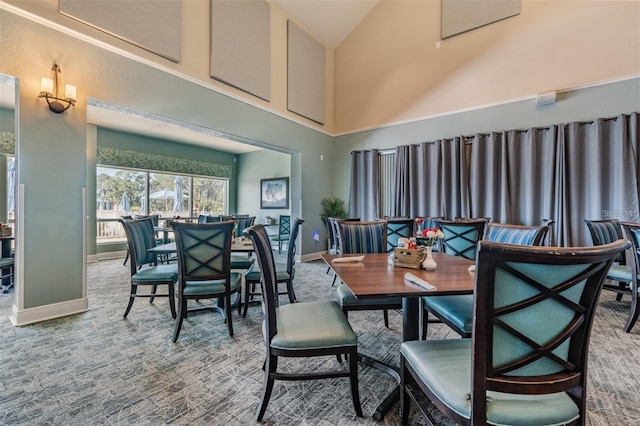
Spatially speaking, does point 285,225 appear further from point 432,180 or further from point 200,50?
point 200,50

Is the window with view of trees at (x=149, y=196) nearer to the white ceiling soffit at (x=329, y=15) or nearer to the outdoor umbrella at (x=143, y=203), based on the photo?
the outdoor umbrella at (x=143, y=203)

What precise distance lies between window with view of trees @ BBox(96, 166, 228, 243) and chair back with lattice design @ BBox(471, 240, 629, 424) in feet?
24.4

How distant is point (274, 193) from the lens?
7957 millimetres

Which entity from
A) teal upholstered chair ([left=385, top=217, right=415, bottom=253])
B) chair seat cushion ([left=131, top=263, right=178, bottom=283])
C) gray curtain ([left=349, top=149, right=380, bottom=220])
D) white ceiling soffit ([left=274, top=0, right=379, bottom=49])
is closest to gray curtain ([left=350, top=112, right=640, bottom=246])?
gray curtain ([left=349, top=149, right=380, bottom=220])

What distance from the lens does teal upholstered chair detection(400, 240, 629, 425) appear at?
812 millimetres

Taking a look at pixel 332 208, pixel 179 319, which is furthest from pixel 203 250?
pixel 332 208

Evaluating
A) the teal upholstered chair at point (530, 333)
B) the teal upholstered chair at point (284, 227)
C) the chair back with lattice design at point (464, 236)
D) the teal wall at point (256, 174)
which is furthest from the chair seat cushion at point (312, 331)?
the teal wall at point (256, 174)

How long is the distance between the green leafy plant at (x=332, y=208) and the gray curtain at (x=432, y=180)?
49.3 inches

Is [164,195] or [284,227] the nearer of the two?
[284,227]

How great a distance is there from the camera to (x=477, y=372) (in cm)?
87

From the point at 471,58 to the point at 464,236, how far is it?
3656mm

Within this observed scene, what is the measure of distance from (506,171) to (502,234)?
2.49 metres

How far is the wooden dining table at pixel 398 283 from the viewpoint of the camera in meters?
1.23

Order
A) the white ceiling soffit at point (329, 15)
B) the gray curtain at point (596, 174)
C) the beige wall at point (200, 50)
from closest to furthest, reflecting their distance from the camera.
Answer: the beige wall at point (200, 50) < the gray curtain at point (596, 174) < the white ceiling soffit at point (329, 15)
